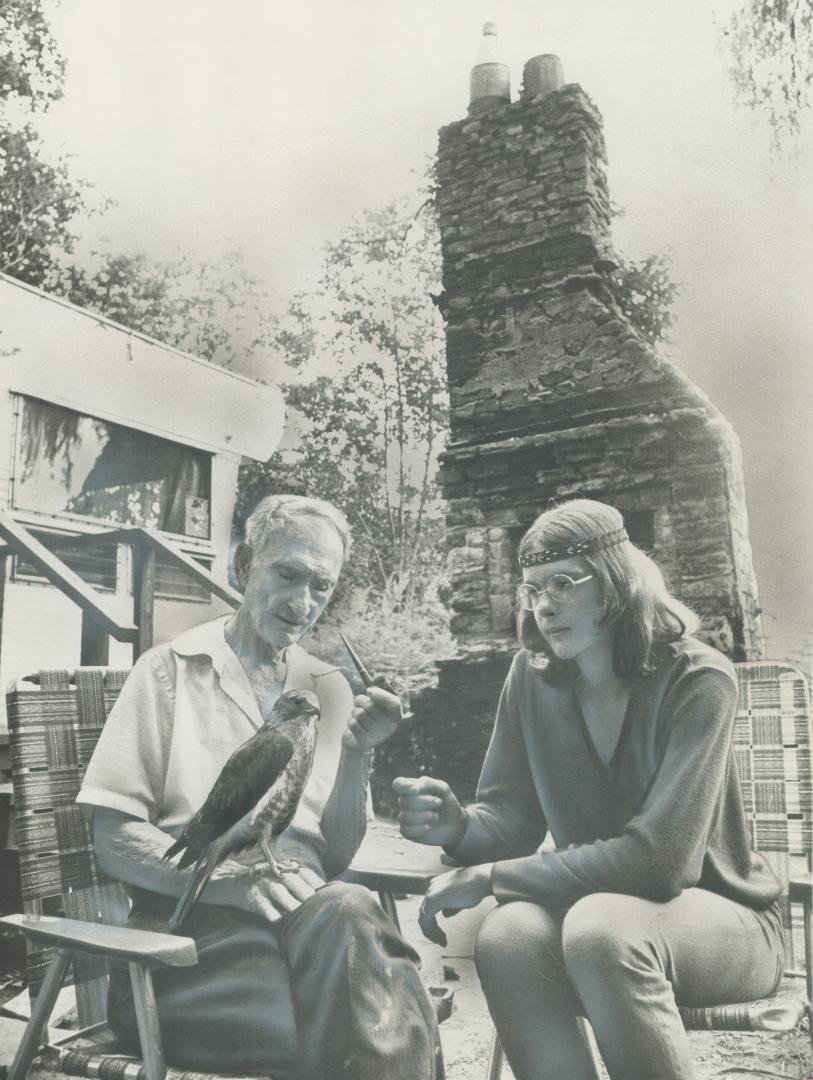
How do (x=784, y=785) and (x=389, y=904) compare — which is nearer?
(x=784, y=785)

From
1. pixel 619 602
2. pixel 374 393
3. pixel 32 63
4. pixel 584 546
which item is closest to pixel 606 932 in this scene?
pixel 619 602

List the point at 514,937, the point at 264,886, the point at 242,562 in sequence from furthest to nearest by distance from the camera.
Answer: the point at 242,562 < the point at 264,886 < the point at 514,937

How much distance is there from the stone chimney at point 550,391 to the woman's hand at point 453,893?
0.47 m

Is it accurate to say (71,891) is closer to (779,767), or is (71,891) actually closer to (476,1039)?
(476,1039)

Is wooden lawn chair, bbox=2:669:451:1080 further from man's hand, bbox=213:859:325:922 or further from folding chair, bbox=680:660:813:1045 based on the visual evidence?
folding chair, bbox=680:660:813:1045

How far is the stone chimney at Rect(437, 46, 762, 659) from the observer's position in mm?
1952

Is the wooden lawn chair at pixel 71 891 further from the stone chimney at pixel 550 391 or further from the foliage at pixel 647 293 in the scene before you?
the foliage at pixel 647 293

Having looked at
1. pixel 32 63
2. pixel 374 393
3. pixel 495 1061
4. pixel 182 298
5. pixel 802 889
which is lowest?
pixel 495 1061

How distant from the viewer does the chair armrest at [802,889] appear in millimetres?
1767

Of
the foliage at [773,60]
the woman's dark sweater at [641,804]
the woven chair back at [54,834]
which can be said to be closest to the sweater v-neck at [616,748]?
the woman's dark sweater at [641,804]

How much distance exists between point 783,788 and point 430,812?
69cm

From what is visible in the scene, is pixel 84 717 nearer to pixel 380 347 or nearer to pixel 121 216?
pixel 380 347

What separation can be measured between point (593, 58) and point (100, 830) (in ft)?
6.77

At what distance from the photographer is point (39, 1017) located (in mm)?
2014
